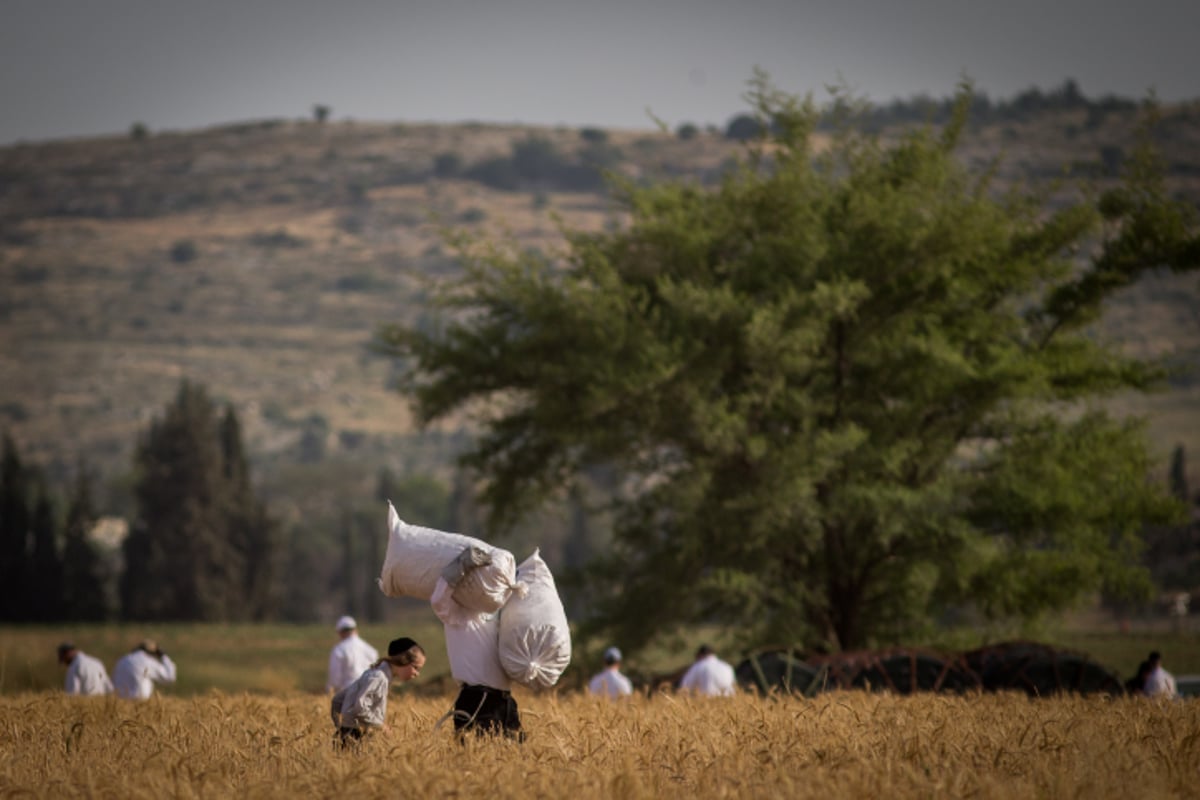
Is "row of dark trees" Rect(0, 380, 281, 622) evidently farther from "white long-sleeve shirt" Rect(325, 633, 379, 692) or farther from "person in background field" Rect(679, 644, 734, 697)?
"person in background field" Rect(679, 644, 734, 697)

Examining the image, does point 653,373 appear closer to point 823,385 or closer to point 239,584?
point 823,385

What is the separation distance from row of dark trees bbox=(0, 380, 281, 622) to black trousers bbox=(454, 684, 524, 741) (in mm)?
84321

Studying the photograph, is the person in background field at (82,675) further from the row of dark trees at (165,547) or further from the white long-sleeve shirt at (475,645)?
the row of dark trees at (165,547)

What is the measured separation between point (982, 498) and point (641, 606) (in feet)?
24.1

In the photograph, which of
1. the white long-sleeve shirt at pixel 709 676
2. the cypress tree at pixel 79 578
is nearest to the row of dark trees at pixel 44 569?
the cypress tree at pixel 79 578

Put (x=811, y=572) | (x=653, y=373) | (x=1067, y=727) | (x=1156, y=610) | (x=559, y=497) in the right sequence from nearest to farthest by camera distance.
Result: (x=1067, y=727) → (x=653, y=373) → (x=811, y=572) → (x=559, y=497) → (x=1156, y=610)

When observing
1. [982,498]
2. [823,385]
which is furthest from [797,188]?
[982,498]

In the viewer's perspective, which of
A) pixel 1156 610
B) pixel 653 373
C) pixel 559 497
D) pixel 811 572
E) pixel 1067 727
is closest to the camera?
pixel 1067 727

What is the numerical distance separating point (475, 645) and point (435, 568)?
62 cm

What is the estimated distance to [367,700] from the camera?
441 inches

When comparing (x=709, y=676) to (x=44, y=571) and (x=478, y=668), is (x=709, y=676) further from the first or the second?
(x=44, y=571)

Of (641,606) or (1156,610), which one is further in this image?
(1156,610)

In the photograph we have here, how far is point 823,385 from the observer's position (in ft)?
114

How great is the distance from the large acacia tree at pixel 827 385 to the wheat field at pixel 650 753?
18.0m
